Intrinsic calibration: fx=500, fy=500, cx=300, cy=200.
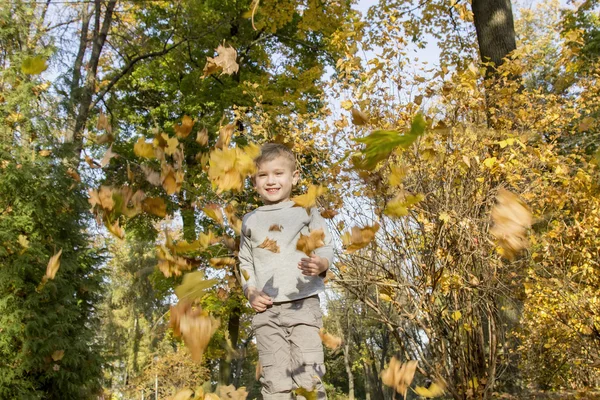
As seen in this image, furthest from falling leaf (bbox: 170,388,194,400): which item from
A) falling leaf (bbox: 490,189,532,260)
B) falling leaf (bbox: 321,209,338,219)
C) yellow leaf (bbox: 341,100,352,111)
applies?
yellow leaf (bbox: 341,100,352,111)

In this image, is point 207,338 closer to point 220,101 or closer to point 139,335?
point 220,101

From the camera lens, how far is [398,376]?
2.48m

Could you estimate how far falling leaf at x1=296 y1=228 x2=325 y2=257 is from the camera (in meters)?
2.47

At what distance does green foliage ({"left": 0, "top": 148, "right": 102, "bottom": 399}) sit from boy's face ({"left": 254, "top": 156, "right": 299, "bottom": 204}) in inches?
162

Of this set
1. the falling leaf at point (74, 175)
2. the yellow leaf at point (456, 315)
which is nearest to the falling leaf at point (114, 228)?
the yellow leaf at point (456, 315)

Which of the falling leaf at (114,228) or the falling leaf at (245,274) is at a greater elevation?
the falling leaf at (114,228)

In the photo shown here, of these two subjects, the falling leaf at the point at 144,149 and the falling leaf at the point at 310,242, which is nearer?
the falling leaf at the point at 310,242

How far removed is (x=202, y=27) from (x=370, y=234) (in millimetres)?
10155

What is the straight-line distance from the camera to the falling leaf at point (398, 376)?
2.44 metres

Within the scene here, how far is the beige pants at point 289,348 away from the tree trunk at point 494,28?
186 inches

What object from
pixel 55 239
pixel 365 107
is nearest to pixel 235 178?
pixel 365 107

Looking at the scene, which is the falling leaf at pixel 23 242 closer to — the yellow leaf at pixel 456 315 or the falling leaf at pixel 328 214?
the falling leaf at pixel 328 214

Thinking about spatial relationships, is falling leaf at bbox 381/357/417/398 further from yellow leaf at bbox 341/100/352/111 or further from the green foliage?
the green foliage

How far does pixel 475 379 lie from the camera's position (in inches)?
148
